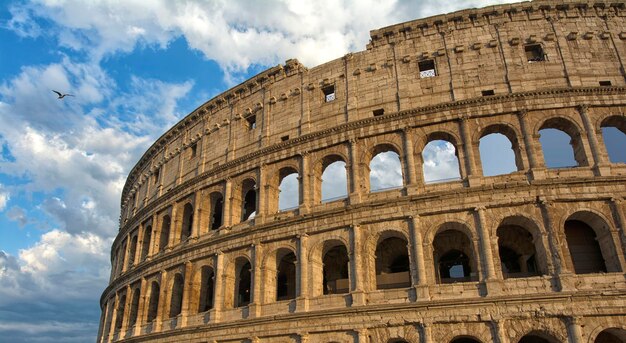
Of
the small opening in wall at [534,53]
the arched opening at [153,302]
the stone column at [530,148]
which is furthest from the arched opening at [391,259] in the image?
the arched opening at [153,302]

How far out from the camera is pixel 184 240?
25328 mm

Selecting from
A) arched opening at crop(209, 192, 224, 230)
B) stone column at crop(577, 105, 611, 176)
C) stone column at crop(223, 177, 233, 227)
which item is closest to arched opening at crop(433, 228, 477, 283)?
stone column at crop(577, 105, 611, 176)

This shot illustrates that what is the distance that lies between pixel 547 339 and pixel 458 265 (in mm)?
4556

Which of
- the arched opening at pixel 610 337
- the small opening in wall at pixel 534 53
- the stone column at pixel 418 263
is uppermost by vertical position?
the small opening in wall at pixel 534 53

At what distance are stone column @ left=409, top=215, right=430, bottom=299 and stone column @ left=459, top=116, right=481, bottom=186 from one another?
2644 millimetres

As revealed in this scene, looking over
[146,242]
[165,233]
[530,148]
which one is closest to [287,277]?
[165,233]

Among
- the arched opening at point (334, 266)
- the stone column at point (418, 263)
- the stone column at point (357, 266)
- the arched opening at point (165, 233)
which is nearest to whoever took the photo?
the stone column at point (418, 263)

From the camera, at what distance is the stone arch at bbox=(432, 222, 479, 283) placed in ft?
62.4

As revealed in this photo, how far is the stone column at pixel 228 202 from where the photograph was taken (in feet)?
75.4

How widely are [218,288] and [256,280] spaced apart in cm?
222

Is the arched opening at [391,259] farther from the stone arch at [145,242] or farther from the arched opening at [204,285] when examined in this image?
the stone arch at [145,242]

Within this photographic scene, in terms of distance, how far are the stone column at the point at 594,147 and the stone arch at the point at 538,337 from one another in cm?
642

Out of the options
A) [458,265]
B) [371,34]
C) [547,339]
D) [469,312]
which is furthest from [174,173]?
[547,339]

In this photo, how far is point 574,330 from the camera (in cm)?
1532
